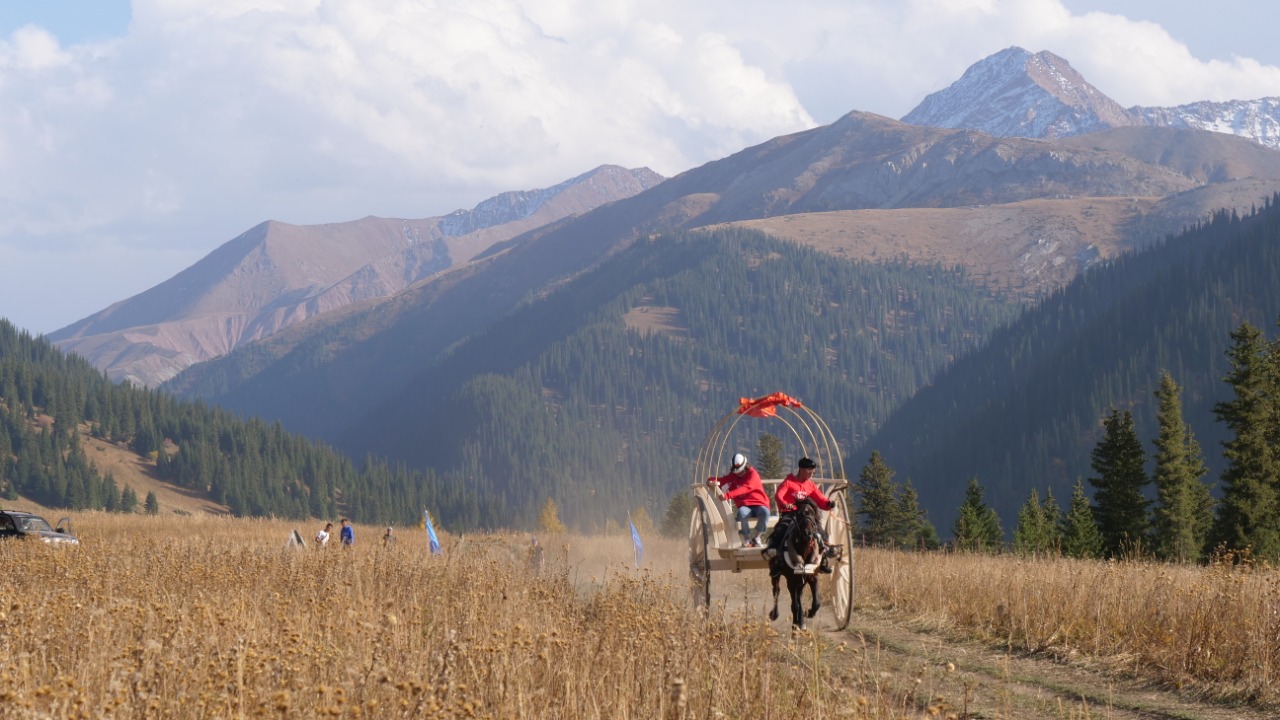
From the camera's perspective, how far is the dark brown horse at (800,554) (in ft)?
42.2

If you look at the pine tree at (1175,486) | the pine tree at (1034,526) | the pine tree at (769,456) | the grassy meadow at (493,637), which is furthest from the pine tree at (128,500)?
the grassy meadow at (493,637)

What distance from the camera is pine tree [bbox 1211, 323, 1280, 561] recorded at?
40.3m

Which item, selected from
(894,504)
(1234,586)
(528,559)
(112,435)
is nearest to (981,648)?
(1234,586)

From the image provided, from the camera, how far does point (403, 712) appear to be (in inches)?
232

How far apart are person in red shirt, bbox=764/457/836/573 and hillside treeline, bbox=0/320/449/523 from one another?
342 ft

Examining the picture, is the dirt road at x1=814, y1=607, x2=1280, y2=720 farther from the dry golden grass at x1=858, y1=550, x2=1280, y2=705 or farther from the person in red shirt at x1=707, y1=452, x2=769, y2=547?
the person in red shirt at x1=707, y1=452, x2=769, y2=547

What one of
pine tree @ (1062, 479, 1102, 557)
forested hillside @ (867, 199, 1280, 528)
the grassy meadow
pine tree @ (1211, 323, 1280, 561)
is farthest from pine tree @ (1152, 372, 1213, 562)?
forested hillside @ (867, 199, 1280, 528)

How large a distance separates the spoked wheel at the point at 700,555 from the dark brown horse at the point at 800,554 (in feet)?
3.60

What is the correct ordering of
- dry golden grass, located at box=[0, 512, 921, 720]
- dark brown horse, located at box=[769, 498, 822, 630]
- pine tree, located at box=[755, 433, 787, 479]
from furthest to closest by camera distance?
pine tree, located at box=[755, 433, 787, 479]
dark brown horse, located at box=[769, 498, 822, 630]
dry golden grass, located at box=[0, 512, 921, 720]

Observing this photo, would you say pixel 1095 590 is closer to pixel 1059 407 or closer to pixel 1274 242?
pixel 1059 407

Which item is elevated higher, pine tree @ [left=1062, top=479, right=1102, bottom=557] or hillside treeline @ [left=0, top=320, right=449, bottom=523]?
hillside treeline @ [left=0, top=320, right=449, bottom=523]

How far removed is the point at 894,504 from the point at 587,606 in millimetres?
59649

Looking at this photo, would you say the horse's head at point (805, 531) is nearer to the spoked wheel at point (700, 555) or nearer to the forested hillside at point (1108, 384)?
the spoked wheel at point (700, 555)

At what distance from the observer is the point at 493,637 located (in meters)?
8.18
